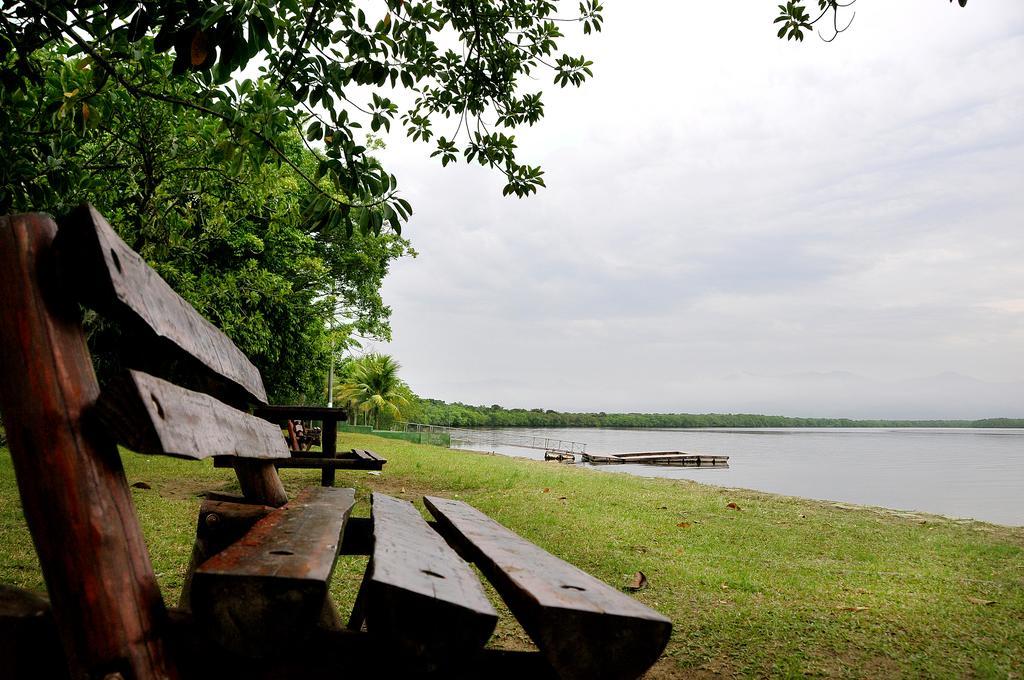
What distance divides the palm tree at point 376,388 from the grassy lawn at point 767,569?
3399 centimetres

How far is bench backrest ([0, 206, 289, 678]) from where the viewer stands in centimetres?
104

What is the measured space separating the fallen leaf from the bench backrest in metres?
3.92

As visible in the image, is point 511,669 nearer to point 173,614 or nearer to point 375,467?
point 173,614

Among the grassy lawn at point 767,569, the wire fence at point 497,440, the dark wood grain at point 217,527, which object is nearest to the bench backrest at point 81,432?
the dark wood grain at point 217,527

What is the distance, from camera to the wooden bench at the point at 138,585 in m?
1.04

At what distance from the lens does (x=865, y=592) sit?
468cm

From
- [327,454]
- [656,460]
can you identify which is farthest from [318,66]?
[656,460]

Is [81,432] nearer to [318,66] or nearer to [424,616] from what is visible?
[424,616]

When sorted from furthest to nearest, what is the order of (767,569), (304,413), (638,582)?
(304,413) → (767,569) → (638,582)

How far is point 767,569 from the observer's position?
17.4ft

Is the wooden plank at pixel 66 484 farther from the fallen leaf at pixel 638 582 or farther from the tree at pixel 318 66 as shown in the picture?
the fallen leaf at pixel 638 582

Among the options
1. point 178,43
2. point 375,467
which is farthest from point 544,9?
point 375,467

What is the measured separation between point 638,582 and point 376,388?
135ft

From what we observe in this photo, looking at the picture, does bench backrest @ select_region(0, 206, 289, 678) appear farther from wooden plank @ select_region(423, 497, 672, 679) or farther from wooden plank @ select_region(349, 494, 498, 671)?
wooden plank @ select_region(423, 497, 672, 679)
